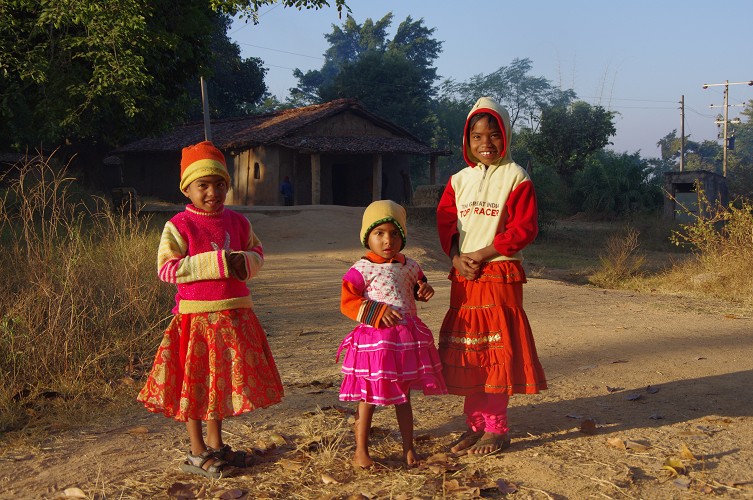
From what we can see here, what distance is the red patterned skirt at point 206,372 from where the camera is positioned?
3.14 metres

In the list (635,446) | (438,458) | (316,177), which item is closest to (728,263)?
(635,446)

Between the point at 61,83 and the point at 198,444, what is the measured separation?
29.0 ft

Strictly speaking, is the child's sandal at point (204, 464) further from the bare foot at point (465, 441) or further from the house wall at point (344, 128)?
the house wall at point (344, 128)

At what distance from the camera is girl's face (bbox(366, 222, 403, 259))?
3240 millimetres

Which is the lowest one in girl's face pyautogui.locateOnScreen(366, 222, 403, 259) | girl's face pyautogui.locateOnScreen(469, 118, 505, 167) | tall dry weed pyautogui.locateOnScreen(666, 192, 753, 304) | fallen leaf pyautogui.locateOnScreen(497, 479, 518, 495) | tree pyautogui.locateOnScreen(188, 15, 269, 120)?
fallen leaf pyautogui.locateOnScreen(497, 479, 518, 495)

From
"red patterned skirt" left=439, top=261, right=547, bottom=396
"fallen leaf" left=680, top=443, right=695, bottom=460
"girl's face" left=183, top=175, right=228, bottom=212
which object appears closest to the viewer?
"girl's face" left=183, top=175, right=228, bottom=212

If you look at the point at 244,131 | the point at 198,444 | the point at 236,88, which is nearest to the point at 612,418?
the point at 198,444

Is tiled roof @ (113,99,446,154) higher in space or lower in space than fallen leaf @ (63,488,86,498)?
higher

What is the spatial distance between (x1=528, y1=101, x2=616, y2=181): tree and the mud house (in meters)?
6.25

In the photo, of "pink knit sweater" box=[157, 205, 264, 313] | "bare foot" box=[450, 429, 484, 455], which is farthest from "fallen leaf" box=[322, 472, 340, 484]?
"pink knit sweater" box=[157, 205, 264, 313]

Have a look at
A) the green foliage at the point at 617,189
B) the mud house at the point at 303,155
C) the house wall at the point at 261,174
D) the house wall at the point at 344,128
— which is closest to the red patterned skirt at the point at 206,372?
the mud house at the point at 303,155

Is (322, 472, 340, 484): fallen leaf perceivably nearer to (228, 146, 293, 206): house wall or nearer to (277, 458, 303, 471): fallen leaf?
(277, 458, 303, 471): fallen leaf

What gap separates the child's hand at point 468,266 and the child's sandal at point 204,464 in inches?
54.2

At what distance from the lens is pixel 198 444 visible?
3240mm
